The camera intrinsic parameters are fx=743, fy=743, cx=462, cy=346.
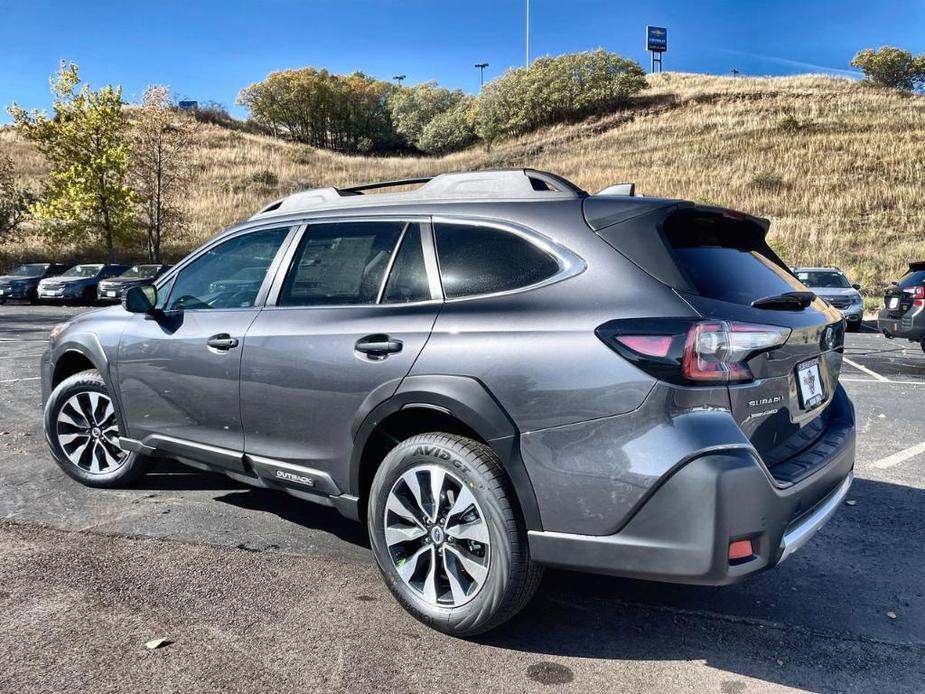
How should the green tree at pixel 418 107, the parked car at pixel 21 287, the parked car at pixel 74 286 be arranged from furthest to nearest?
the green tree at pixel 418 107 → the parked car at pixel 21 287 → the parked car at pixel 74 286

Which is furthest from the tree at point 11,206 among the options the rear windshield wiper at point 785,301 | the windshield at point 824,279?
the rear windshield wiper at point 785,301

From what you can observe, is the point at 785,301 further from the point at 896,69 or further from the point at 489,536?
the point at 896,69

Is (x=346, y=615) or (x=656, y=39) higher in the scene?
(x=656, y=39)

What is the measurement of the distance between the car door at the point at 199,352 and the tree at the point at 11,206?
33.2m

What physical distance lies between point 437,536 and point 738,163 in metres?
48.1

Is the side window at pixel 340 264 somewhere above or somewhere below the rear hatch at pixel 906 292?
above

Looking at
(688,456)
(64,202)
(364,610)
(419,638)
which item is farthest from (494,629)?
(64,202)

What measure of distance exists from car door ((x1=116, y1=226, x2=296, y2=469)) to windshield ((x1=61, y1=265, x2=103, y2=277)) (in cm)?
2298

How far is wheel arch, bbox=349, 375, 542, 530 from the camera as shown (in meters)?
2.65

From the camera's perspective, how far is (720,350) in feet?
8.12

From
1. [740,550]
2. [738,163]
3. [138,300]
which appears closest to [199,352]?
[138,300]

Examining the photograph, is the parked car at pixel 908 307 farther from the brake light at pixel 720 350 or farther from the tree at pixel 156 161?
the tree at pixel 156 161

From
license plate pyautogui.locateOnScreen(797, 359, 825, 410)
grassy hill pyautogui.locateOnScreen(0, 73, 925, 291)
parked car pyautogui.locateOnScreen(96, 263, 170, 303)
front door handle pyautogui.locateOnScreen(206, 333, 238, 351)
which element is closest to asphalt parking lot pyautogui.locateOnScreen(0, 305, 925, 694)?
license plate pyautogui.locateOnScreen(797, 359, 825, 410)

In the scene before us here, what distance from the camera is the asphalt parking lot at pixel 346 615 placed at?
8.62 ft
